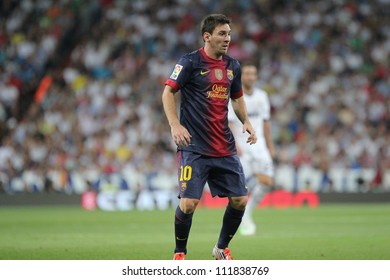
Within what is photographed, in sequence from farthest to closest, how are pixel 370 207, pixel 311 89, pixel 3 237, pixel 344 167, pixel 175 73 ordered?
pixel 311 89, pixel 344 167, pixel 370 207, pixel 3 237, pixel 175 73

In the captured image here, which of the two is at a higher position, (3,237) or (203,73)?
(203,73)

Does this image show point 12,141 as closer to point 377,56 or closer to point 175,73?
point 377,56

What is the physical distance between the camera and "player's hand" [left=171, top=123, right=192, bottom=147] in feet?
29.0

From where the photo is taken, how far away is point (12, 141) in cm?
2436

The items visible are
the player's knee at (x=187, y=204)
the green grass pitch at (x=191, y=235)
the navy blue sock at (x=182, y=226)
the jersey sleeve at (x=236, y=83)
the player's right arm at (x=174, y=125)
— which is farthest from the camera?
the green grass pitch at (x=191, y=235)

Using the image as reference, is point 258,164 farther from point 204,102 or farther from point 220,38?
point 220,38

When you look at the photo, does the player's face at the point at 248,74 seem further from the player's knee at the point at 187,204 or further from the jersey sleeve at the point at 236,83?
the player's knee at the point at 187,204

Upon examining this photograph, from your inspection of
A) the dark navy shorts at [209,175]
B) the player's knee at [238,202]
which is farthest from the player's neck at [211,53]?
the player's knee at [238,202]

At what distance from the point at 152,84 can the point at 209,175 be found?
674 inches

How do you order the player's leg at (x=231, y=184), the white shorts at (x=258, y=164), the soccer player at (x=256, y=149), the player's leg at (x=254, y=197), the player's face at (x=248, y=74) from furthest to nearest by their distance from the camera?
the white shorts at (x=258, y=164), the soccer player at (x=256, y=149), the player's leg at (x=254, y=197), the player's face at (x=248, y=74), the player's leg at (x=231, y=184)

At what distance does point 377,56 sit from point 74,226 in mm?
14342

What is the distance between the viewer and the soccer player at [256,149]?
1410cm

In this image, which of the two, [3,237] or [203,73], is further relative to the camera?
[3,237]

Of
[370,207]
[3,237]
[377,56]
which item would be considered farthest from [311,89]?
[3,237]
